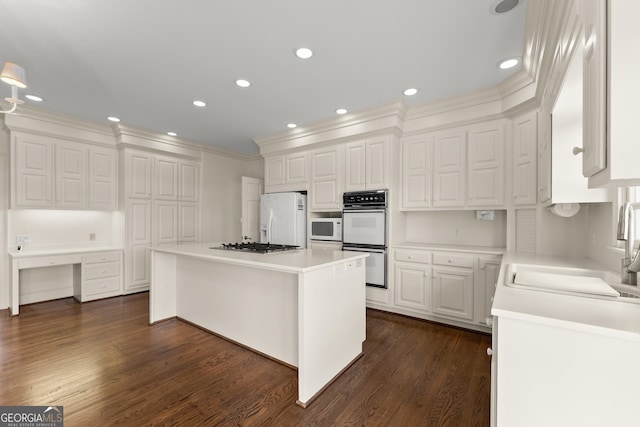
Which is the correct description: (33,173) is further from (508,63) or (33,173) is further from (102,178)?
(508,63)

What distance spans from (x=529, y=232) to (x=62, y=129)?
6.06 m

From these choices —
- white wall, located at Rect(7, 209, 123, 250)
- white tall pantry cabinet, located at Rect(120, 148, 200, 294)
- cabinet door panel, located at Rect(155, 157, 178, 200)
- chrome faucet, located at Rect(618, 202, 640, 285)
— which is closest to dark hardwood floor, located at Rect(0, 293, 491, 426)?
chrome faucet, located at Rect(618, 202, 640, 285)

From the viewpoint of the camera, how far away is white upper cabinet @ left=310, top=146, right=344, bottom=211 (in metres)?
3.97

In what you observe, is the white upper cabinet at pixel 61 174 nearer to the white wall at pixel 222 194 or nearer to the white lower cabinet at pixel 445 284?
the white wall at pixel 222 194

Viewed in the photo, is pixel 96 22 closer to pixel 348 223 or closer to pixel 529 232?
pixel 348 223

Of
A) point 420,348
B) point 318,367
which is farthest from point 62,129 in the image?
point 420,348

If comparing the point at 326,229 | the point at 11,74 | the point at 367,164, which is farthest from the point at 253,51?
the point at 326,229

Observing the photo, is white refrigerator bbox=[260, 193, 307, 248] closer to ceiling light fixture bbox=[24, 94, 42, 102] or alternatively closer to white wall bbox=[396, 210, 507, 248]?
white wall bbox=[396, 210, 507, 248]

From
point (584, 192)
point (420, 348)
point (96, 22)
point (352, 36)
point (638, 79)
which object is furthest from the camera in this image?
point (420, 348)

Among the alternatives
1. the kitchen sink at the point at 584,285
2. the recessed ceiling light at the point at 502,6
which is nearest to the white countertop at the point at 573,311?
the kitchen sink at the point at 584,285

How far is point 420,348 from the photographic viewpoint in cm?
261

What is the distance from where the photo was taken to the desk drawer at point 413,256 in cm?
323
